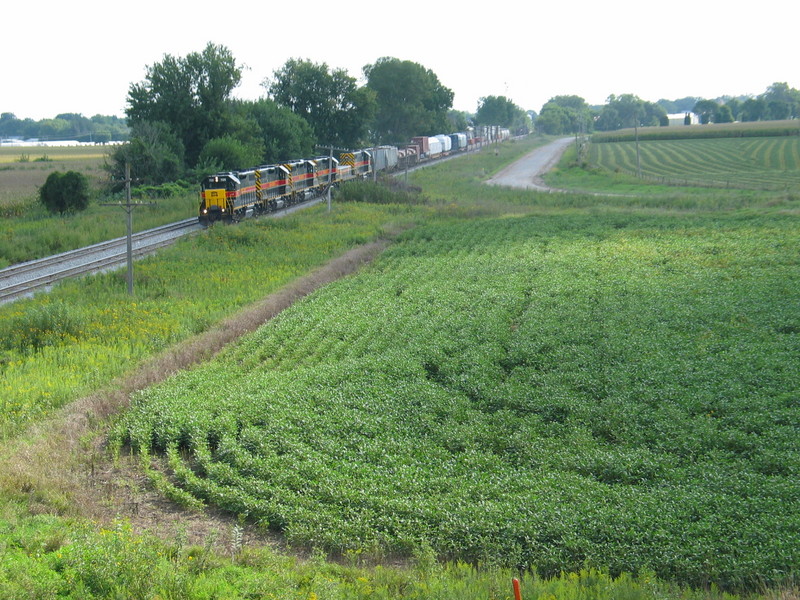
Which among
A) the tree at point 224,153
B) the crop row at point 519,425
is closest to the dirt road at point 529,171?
the tree at point 224,153

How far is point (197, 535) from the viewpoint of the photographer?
12.8m

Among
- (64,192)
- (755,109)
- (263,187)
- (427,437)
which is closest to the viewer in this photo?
(427,437)

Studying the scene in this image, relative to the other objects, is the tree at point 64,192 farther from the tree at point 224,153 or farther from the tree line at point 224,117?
the tree at point 224,153

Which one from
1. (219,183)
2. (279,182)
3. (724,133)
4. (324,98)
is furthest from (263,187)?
(724,133)

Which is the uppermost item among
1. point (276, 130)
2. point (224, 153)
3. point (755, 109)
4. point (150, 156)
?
point (755, 109)

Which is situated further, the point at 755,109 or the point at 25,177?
the point at 755,109

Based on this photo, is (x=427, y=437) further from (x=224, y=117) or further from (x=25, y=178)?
(x=25, y=178)

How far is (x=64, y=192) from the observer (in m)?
48.9

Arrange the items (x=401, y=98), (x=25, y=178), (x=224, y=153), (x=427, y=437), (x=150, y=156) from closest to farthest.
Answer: (x=427, y=437), (x=150, y=156), (x=224, y=153), (x=25, y=178), (x=401, y=98)

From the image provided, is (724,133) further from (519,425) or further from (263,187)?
(519,425)

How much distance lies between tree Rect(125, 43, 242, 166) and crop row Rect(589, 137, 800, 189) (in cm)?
4802

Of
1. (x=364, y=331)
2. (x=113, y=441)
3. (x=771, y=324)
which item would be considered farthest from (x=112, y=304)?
(x=771, y=324)

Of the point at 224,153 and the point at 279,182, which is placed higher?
the point at 224,153

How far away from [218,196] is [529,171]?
2643 inches
